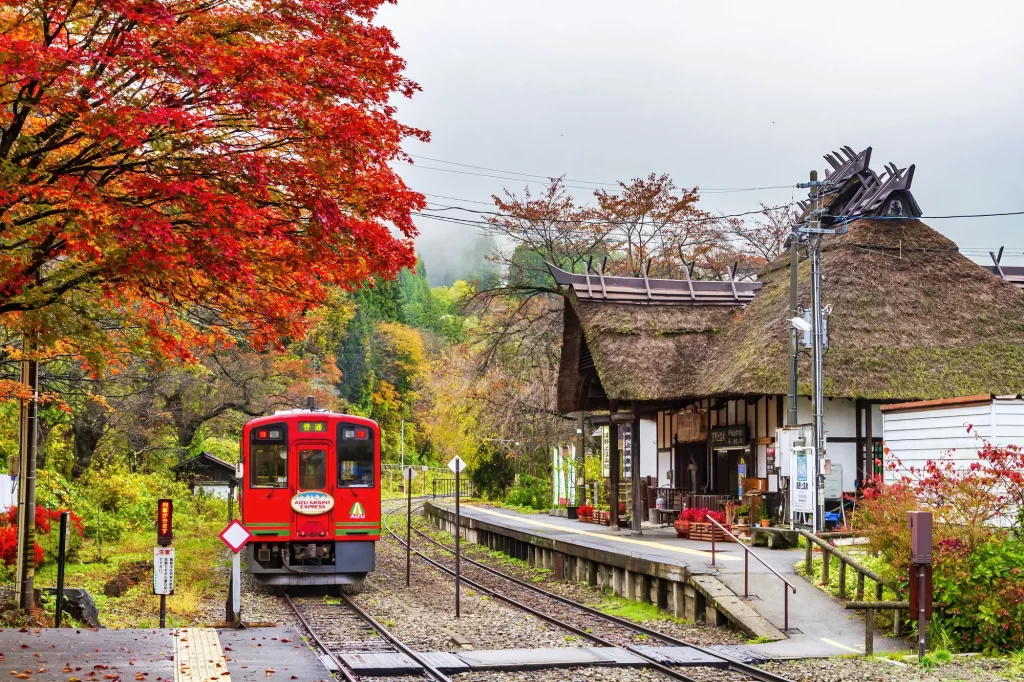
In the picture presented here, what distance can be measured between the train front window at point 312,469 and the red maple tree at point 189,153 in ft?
30.1

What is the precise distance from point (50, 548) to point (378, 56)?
564 inches

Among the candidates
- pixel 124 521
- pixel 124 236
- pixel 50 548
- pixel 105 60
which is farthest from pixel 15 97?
pixel 124 521

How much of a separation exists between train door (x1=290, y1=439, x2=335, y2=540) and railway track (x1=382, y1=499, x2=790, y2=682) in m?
3.33

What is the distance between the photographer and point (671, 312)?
1032 inches

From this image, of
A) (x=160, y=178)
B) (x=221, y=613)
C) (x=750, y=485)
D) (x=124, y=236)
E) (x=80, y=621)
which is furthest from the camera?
(x=750, y=485)

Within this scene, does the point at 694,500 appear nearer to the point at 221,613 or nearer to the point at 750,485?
the point at 750,485

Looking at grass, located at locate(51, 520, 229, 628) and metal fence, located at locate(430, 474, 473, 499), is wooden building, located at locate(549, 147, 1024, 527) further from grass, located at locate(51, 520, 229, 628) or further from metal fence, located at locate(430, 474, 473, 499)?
metal fence, located at locate(430, 474, 473, 499)

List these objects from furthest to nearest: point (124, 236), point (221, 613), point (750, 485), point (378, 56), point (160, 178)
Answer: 1. point (750, 485)
2. point (221, 613)
3. point (378, 56)
4. point (160, 178)
5. point (124, 236)

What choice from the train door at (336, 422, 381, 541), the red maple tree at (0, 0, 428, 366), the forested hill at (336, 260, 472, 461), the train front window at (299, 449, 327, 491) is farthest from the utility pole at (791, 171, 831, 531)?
the forested hill at (336, 260, 472, 461)

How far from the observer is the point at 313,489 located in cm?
1892

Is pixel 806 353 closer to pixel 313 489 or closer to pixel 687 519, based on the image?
pixel 687 519

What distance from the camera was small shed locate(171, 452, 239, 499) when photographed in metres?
38.9

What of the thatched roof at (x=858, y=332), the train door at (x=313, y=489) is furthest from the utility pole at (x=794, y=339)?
the train door at (x=313, y=489)

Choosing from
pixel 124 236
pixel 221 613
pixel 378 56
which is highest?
pixel 378 56
